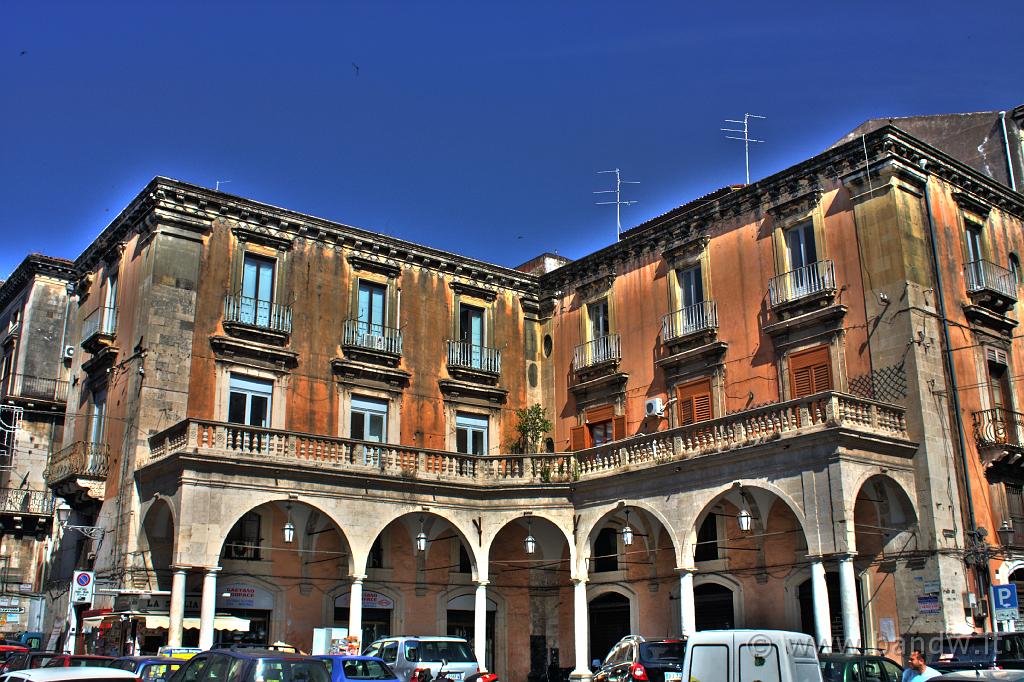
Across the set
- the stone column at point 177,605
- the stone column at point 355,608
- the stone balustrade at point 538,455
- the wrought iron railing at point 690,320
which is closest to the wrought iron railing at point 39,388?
the stone balustrade at point 538,455

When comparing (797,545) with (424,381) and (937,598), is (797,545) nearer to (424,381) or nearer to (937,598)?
(937,598)

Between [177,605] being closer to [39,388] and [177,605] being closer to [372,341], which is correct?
[372,341]

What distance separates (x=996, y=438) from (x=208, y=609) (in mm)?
18895

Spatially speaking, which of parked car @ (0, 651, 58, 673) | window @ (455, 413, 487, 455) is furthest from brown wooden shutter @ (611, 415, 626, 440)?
parked car @ (0, 651, 58, 673)

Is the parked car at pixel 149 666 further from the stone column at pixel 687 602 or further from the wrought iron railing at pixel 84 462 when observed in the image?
the stone column at pixel 687 602

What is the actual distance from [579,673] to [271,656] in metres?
14.5

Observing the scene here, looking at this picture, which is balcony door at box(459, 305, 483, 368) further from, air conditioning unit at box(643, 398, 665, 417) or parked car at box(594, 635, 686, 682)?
parked car at box(594, 635, 686, 682)

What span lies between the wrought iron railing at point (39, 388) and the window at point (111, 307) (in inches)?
243

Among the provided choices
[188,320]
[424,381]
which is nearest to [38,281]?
[188,320]

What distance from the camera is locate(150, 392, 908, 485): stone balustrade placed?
886 inches

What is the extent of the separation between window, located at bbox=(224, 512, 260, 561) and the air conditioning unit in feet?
36.5

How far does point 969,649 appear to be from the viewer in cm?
1950

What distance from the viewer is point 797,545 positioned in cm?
2489

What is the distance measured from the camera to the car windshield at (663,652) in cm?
2075
